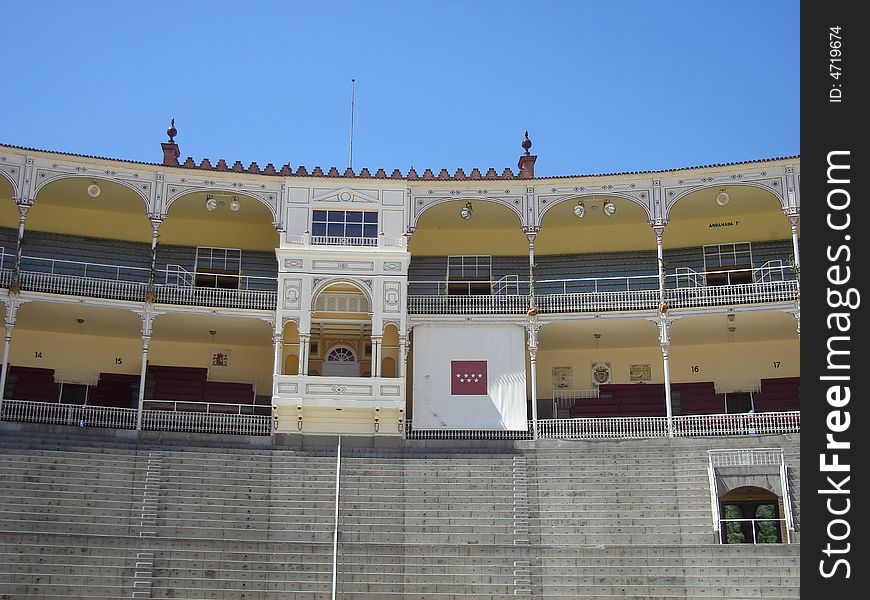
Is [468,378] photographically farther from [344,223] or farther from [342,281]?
[344,223]

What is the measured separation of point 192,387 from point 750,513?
2066cm

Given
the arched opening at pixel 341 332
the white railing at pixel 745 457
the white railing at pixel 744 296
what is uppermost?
the white railing at pixel 744 296

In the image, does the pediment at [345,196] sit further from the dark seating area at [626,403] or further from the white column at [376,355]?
the dark seating area at [626,403]

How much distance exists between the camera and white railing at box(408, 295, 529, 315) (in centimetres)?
3644

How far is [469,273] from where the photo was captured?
40188 mm

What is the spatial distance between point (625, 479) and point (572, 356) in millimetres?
9663

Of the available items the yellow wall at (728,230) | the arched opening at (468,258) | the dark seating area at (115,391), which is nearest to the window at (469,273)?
the arched opening at (468,258)

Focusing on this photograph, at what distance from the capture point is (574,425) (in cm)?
3544

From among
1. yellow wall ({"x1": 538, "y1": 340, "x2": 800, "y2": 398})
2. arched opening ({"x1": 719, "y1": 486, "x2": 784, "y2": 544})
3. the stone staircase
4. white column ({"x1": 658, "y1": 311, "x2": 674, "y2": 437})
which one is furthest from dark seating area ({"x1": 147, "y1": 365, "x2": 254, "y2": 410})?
arched opening ({"x1": 719, "y1": 486, "x2": 784, "y2": 544})

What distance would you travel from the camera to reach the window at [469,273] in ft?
131

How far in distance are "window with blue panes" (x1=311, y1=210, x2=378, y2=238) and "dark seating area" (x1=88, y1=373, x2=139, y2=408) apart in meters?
8.91

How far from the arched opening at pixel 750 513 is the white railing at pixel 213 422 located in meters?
14.5
